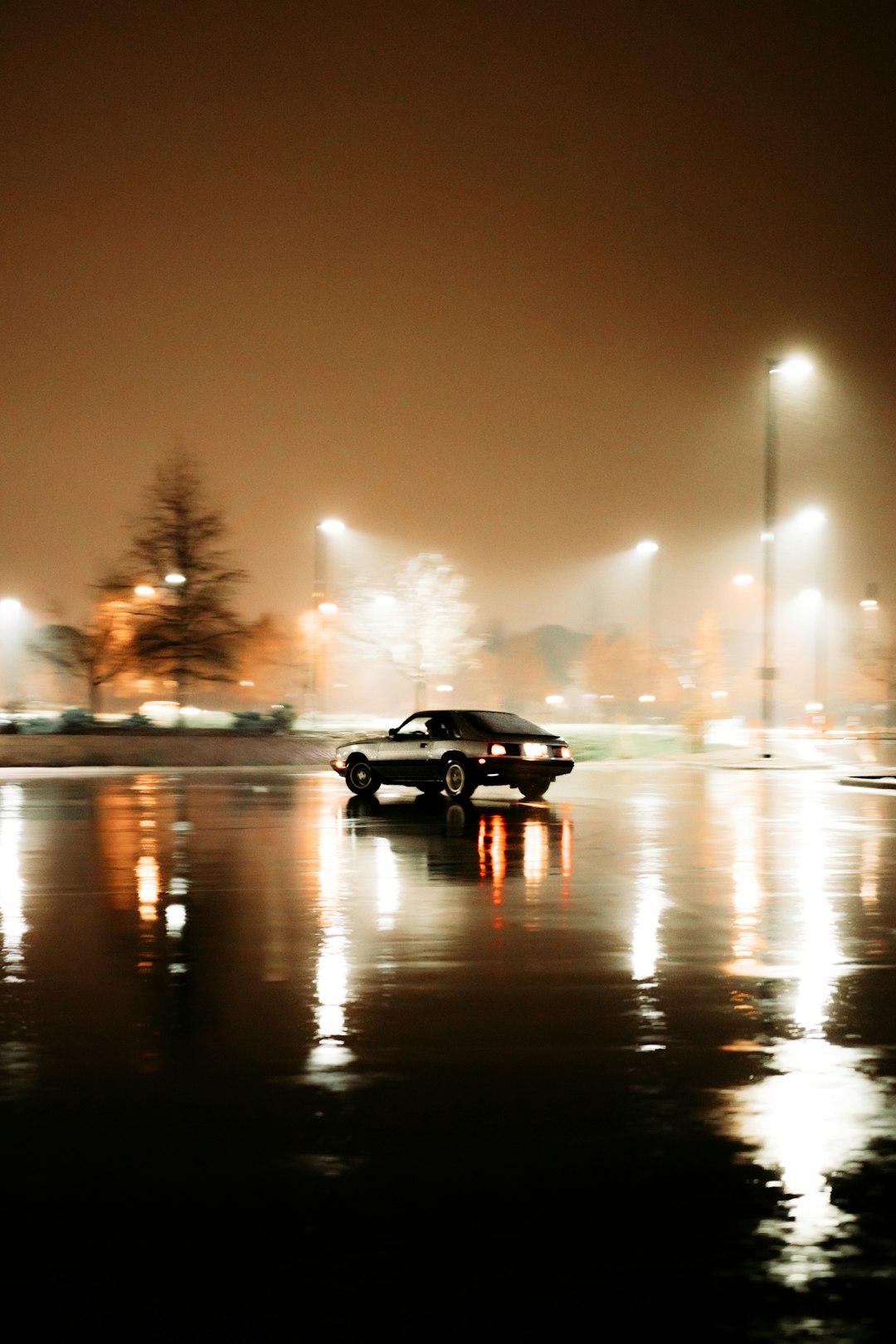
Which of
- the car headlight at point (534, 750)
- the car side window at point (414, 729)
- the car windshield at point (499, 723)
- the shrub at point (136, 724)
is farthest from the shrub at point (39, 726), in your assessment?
the car headlight at point (534, 750)

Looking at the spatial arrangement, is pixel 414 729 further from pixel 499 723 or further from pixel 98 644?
pixel 98 644

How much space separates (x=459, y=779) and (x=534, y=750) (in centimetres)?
150

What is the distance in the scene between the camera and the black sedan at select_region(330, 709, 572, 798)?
28.9 metres

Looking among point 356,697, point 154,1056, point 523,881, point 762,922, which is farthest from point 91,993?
point 356,697

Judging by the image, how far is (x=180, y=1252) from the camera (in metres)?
5.21

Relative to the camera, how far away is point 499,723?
1185 inches

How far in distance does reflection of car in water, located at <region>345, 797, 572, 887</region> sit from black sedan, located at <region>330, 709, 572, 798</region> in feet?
1.61

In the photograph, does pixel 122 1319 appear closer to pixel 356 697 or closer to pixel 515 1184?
pixel 515 1184

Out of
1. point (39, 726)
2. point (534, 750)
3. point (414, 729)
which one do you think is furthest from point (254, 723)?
point (534, 750)

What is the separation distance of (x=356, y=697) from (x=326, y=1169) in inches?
4924

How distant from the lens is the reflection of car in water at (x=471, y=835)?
1814cm

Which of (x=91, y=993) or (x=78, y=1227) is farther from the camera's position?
(x=91, y=993)

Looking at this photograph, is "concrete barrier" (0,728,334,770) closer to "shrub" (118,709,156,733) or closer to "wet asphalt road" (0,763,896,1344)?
"shrub" (118,709,156,733)

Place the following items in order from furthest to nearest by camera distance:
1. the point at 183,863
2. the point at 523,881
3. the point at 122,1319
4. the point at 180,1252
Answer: the point at 183,863, the point at 523,881, the point at 180,1252, the point at 122,1319
